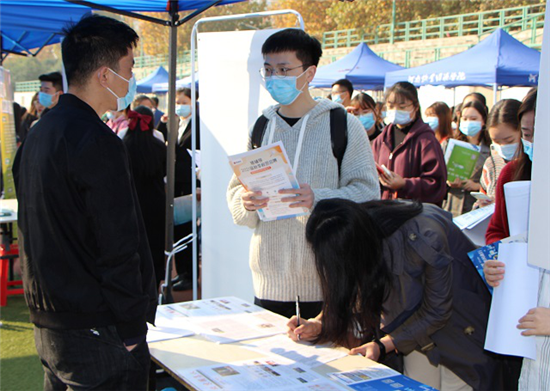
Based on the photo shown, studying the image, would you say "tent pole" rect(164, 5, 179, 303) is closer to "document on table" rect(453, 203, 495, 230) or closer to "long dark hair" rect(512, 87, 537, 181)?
"document on table" rect(453, 203, 495, 230)

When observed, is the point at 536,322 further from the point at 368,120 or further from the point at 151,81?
the point at 151,81

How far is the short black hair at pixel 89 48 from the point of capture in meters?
1.70

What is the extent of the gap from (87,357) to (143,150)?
9.36ft

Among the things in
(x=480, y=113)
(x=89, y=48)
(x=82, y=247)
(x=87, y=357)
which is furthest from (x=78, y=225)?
(x=480, y=113)

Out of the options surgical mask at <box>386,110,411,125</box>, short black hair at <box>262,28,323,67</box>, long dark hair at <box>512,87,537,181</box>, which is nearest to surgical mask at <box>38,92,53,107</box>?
surgical mask at <box>386,110,411,125</box>

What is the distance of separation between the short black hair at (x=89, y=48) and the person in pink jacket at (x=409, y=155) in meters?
2.20

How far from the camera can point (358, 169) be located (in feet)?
7.41

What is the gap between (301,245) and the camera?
224cm

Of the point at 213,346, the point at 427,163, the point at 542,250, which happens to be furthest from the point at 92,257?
the point at 427,163

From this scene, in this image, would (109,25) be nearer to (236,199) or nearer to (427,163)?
(236,199)

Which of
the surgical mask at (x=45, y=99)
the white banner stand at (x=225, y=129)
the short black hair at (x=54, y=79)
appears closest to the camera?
the white banner stand at (x=225, y=129)

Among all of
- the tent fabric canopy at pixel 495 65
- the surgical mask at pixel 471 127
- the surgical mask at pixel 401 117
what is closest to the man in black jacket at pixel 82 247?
the surgical mask at pixel 401 117

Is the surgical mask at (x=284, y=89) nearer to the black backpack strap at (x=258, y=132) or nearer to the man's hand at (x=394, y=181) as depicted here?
the black backpack strap at (x=258, y=132)

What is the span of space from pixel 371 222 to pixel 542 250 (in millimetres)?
877
